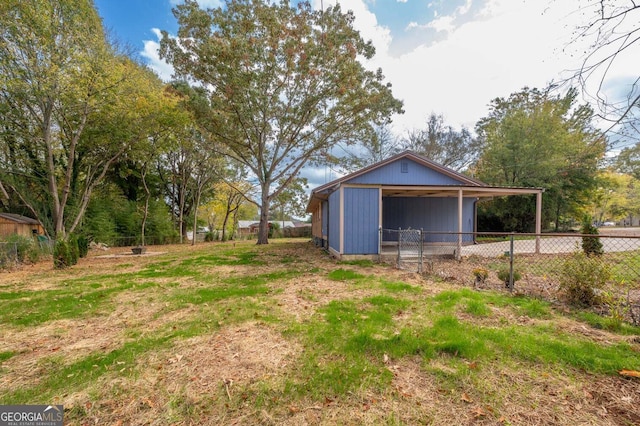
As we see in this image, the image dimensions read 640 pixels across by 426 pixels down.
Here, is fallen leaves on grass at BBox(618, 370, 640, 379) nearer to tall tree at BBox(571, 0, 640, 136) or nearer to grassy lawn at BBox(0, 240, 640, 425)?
grassy lawn at BBox(0, 240, 640, 425)

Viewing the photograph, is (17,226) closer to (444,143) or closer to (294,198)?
(294,198)

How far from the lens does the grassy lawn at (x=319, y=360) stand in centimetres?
196

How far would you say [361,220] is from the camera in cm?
905

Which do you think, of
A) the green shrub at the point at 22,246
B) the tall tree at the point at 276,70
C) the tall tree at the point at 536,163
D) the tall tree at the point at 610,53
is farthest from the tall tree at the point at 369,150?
the green shrub at the point at 22,246

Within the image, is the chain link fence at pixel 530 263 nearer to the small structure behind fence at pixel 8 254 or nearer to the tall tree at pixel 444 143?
the small structure behind fence at pixel 8 254

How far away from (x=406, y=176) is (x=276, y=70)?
7976 millimetres

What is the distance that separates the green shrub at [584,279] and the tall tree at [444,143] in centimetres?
2136

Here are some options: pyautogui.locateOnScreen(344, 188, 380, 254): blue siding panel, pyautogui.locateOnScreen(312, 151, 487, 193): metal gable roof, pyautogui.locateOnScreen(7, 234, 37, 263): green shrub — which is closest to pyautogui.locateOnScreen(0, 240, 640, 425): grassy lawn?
pyautogui.locateOnScreen(344, 188, 380, 254): blue siding panel

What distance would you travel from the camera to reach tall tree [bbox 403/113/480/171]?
75.2 feet

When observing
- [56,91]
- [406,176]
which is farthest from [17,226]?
[406,176]

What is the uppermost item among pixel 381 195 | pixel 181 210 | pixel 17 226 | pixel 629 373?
pixel 381 195

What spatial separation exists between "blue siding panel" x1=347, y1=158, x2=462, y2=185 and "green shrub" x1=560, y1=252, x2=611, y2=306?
624 centimetres

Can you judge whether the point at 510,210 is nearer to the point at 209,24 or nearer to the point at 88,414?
the point at 209,24

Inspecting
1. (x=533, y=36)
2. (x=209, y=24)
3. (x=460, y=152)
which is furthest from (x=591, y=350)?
(x=460, y=152)
